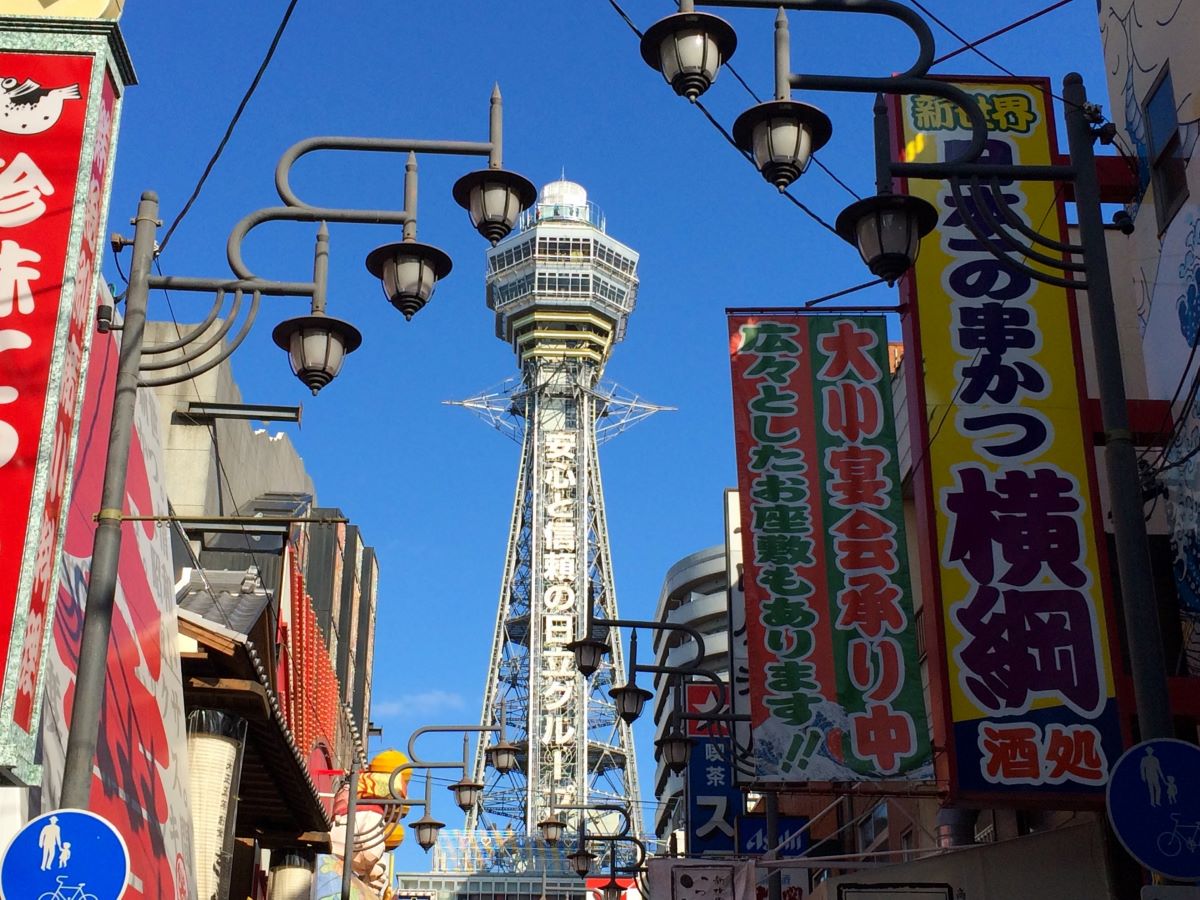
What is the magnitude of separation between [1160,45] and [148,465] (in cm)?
1205

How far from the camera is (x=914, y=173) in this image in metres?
10.4

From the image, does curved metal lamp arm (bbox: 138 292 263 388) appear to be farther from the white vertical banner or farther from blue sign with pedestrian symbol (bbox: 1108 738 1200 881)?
the white vertical banner

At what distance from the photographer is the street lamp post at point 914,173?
373 inches

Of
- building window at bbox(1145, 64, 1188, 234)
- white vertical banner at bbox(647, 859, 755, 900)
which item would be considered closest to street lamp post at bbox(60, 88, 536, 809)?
building window at bbox(1145, 64, 1188, 234)

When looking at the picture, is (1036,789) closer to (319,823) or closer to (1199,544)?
(1199,544)

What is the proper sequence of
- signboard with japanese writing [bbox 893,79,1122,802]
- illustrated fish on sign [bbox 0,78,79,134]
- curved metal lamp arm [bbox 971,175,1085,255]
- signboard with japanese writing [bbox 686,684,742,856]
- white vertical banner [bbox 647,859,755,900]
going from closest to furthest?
curved metal lamp arm [bbox 971,175,1085,255], illustrated fish on sign [bbox 0,78,79,134], signboard with japanese writing [bbox 893,79,1122,802], white vertical banner [bbox 647,859,755,900], signboard with japanese writing [bbox 686,684,742,856]

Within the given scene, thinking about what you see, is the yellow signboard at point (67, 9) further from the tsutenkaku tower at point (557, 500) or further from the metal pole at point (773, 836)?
the tsutenkaku tower at point (557, 500)

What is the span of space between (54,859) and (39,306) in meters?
3.36

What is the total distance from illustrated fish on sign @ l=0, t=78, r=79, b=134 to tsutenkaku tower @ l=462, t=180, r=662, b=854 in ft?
339

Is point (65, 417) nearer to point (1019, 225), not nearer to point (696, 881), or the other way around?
point (1019, 225)

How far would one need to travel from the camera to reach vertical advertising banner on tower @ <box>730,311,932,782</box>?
678 inches

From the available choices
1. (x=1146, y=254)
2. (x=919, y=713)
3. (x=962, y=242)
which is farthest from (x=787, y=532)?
(x=1146, y=254)

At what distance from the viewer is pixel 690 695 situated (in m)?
40.7

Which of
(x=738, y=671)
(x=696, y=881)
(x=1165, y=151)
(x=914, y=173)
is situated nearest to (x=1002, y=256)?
(x=914, y=173)
